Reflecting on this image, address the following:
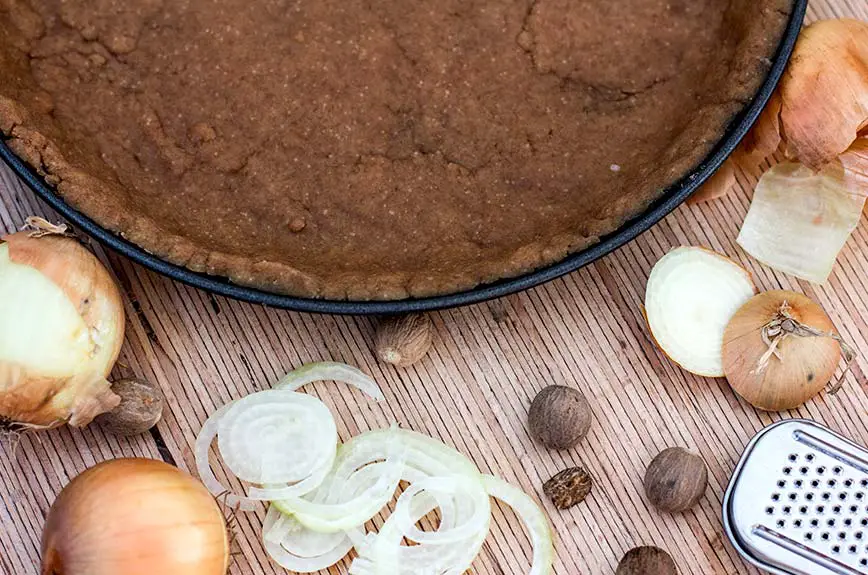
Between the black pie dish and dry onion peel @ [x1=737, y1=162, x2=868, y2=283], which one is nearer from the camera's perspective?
the black pie dish

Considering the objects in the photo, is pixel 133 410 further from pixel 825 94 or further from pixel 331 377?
pixel 825 94

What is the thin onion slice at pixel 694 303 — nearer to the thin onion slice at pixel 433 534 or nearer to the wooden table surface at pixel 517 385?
the wooden table surface at pixel 517 385

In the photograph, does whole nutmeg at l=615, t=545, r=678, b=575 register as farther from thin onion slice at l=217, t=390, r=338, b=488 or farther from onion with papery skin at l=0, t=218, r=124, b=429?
onion with papery skin at l=0, t=218, r=124, b=429

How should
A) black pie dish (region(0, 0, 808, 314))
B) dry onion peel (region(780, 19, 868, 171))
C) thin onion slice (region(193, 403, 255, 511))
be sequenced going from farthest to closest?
thin onion slice (region(193, 403, 255, 511)) < dry onion peel (region(780, 19, 868, 171)) < black pie dish (region(0, 0, 808, 314))

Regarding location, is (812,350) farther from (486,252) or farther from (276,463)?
(276,463)

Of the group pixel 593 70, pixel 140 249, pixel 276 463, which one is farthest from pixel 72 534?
pixel 593 70

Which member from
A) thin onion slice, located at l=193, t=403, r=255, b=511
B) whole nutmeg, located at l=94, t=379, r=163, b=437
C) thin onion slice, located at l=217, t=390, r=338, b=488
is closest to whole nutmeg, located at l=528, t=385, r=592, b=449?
thin onion slice, located at l=217, t=390, r=338, b=488
